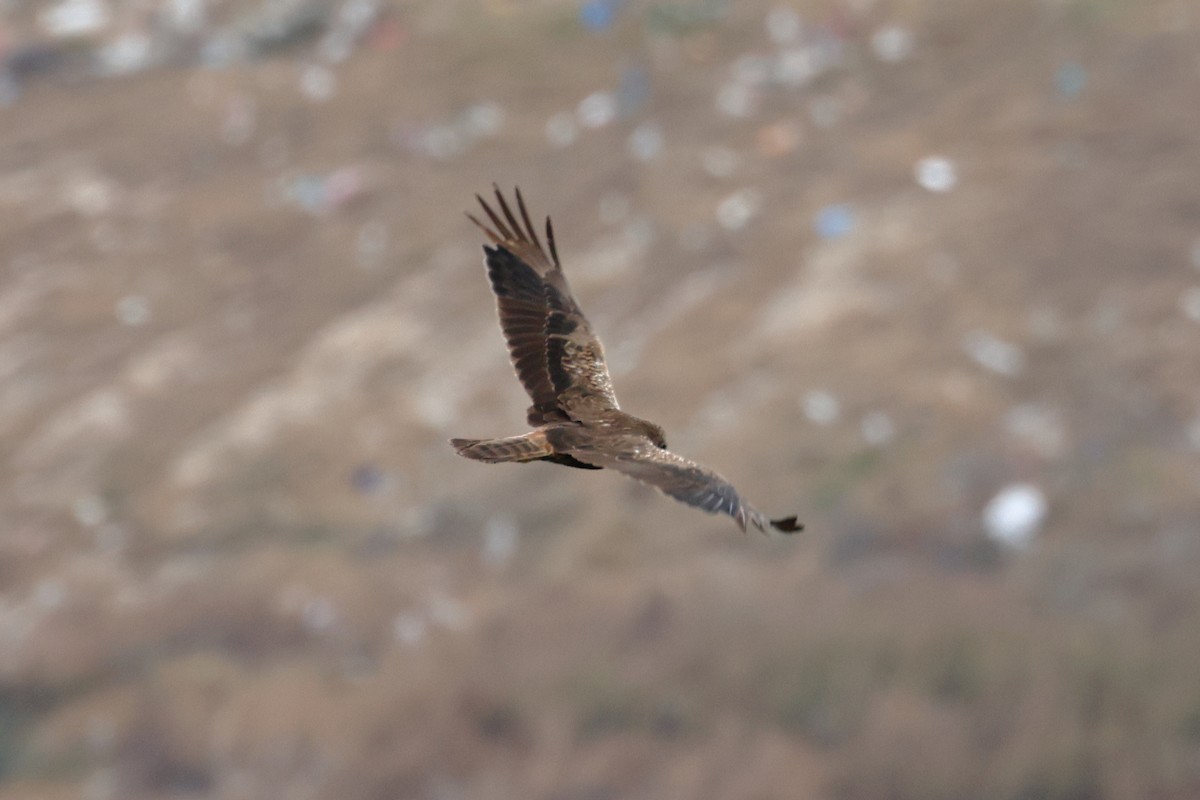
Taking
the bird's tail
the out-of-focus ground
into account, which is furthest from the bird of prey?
the out-of-focus ground

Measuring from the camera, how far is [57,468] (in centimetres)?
812

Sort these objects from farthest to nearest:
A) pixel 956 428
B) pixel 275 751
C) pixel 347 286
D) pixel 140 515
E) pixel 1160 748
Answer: pixel 347 286, pixel 140 515, pixel 956 428, pixel 275 751, pixel 1160 748

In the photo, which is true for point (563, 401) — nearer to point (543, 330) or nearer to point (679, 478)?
point (543, 330)

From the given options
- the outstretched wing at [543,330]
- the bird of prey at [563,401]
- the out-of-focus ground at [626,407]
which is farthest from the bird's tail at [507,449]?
the out-of-focus ground at [626,407]

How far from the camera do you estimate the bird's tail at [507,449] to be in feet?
9.11

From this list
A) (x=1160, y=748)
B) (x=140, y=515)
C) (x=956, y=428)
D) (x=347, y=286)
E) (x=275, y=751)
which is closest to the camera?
(x=1160, y=748)

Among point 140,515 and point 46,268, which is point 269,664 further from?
point 46,268

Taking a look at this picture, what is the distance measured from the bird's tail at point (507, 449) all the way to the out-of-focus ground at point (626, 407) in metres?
3.93

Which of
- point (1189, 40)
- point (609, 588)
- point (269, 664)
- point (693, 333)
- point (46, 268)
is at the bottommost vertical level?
point (269, 664)

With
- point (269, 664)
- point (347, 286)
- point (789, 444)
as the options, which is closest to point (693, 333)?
point (789, 444)

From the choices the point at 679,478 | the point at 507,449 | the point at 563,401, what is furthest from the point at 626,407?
the point at 679,478

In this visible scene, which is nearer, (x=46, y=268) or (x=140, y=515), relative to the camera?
(x=140, y=515)

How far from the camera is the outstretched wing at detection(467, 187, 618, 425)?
3.30m

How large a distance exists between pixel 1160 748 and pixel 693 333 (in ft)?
10.6
